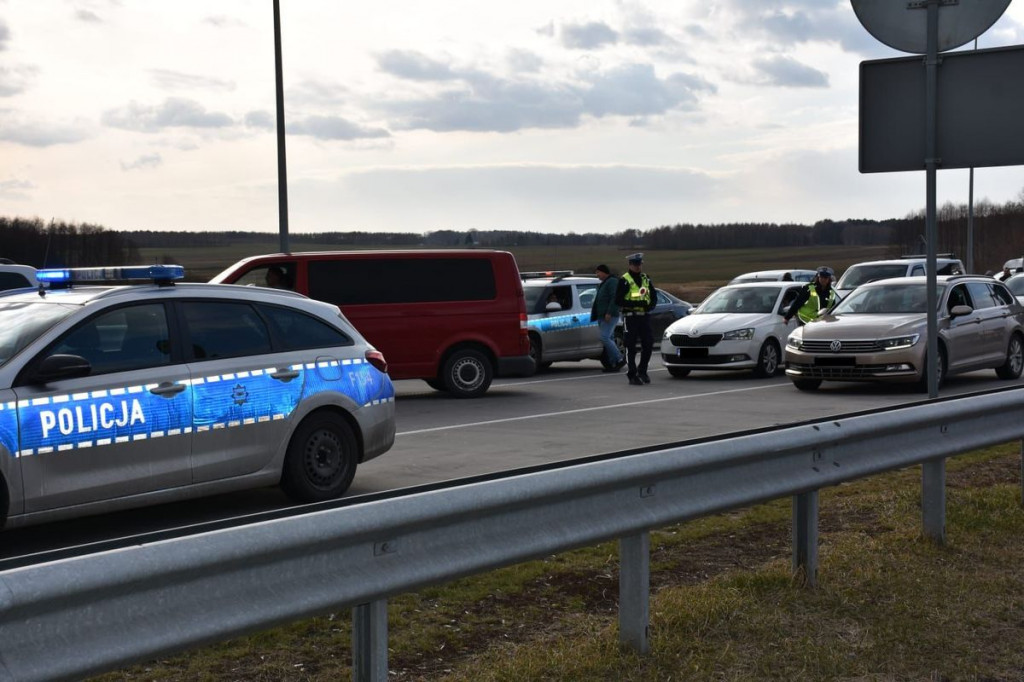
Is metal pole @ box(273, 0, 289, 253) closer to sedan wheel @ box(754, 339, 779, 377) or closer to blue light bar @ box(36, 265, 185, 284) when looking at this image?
sedan wheel @ box(754, 339, 779, 377)

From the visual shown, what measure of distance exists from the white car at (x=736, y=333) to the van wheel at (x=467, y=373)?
4102 millimetres

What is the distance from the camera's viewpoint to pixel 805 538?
5965 millimetres

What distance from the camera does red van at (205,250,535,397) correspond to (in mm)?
16969

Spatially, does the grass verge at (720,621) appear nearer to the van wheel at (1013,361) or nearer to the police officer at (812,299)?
the van wheel at (1013,361)

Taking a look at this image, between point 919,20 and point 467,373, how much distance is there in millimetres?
10698

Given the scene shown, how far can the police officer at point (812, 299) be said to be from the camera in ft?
68.7

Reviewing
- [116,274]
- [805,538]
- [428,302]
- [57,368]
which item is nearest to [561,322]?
[428,302]

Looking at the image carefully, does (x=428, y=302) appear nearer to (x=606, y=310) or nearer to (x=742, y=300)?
(x=606, y=310)

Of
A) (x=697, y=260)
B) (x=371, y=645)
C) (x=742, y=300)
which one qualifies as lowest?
(x=371, y=645)

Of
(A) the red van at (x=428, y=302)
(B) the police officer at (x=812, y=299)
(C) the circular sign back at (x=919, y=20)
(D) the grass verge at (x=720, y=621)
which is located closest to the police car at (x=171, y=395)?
(D) the grass verge at (x=720, y=621)

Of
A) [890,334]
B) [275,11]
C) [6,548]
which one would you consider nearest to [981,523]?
[6,548]

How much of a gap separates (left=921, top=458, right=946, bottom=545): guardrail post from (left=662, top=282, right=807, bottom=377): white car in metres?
13.5

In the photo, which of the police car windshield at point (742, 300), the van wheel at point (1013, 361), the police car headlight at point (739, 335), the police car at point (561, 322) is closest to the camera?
the van wheel at point (1013, 361)

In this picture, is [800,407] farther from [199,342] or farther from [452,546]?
[452,546]
